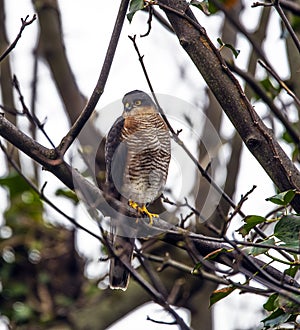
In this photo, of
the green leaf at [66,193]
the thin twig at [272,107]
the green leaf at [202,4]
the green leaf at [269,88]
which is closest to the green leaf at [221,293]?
the thin twig at [272,107]

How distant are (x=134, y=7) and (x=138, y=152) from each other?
5.33ft

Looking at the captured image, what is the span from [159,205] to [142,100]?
2.57 ft

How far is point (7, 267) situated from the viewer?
206 inches

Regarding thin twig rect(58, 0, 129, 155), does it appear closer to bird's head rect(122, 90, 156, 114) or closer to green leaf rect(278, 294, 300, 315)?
green leaf rect(278, 294, 300, 315)

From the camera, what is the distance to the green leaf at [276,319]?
6.87ft

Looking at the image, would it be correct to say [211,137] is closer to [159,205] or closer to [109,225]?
[159,205]

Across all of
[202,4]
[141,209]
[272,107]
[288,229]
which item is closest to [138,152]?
[141,209]

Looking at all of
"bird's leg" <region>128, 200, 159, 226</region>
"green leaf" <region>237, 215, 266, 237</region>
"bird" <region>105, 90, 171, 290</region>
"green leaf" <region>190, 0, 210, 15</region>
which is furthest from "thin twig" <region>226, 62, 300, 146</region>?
"bird" <region>105, 90, 171, 290</region>

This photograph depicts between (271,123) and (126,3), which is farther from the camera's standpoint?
(271,123)

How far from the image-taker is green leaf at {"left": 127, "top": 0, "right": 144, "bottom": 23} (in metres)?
2.18

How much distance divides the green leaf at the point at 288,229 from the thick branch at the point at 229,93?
147 mm

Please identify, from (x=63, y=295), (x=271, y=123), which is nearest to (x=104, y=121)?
(x=271, y=123)

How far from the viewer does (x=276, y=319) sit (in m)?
2.12

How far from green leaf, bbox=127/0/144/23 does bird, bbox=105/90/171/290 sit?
1471 millimetres
